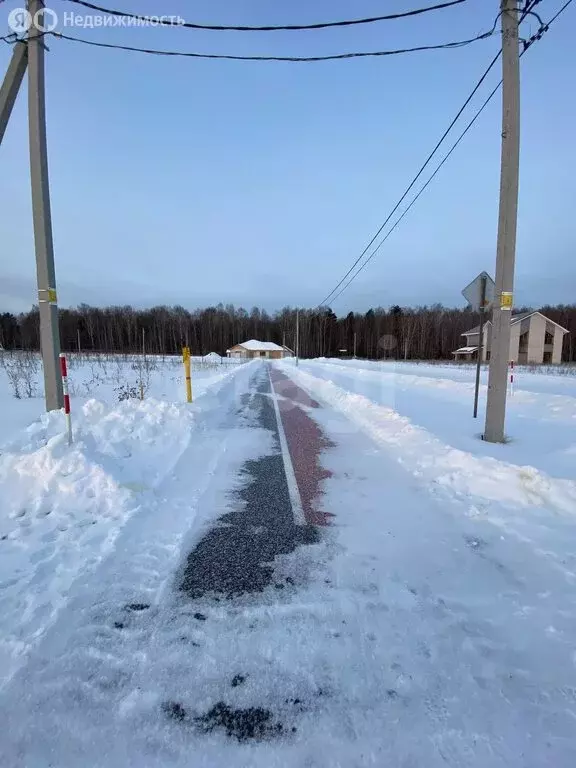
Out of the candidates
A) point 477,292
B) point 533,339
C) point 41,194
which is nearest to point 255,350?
point 533,339

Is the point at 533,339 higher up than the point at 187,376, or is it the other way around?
the point at 533,339

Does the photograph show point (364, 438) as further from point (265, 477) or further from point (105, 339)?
point (105, 339)

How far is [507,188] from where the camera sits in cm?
673

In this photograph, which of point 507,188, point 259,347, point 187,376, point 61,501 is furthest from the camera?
point 259,347

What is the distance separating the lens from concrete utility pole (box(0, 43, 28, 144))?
7.23 meters

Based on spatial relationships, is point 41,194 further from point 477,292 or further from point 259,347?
point 259,347

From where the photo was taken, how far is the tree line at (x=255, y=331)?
3393 inches

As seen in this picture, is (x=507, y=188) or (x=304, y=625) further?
(x=507, y=188)

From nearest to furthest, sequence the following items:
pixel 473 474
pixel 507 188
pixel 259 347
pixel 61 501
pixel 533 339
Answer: pixel 61 501
pixel 473 474
pixel 507 188
pixel 533 339
pixel 259 347

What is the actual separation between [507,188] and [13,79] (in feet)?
30.6

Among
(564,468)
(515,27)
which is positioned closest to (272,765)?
(564,468)

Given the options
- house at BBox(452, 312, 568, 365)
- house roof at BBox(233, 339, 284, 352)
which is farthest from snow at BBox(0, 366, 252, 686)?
house roof at BBox(233, 339, 284, 352)

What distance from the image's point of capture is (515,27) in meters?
6.54

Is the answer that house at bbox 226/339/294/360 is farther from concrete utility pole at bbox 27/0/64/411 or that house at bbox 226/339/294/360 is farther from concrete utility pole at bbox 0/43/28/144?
concrete utility pole at bbox 27/0/64/411
